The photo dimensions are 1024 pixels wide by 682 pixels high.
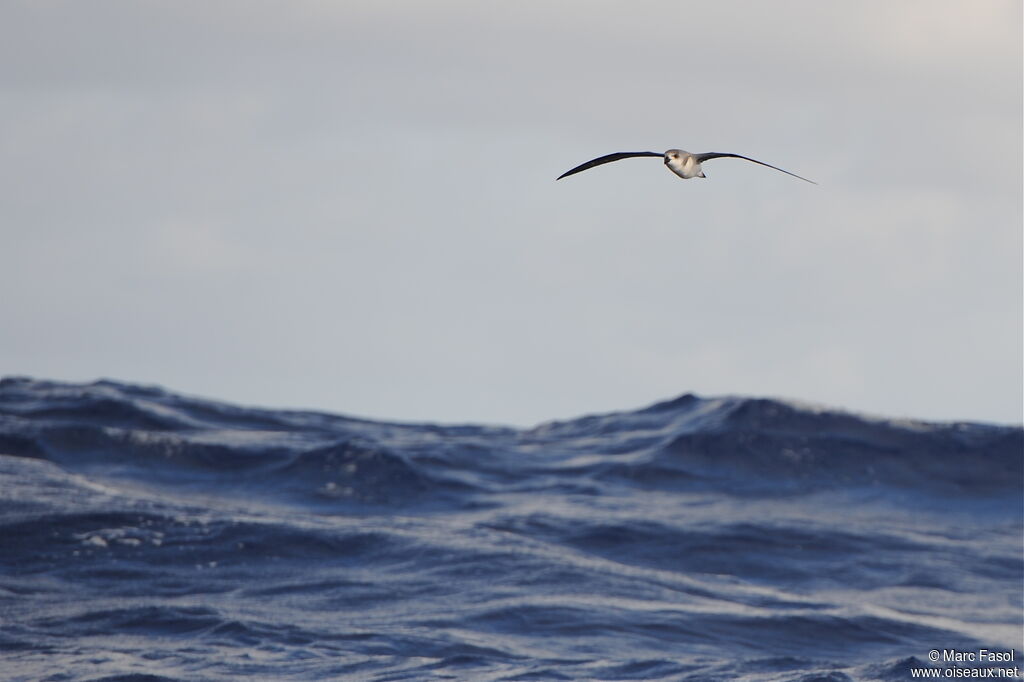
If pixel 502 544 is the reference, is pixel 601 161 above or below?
above

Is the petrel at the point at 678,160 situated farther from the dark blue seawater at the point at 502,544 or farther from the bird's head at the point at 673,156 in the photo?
the dark blue seawater at the point at 502,544

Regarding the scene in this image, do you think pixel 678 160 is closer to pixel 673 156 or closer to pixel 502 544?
pixel 673 156

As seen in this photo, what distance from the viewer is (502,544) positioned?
3394cm

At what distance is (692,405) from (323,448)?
14597mm

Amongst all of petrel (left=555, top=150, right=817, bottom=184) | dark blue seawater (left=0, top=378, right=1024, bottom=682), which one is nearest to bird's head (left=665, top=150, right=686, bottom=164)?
petrel (left=555, top=150, right=817, bottom=184)

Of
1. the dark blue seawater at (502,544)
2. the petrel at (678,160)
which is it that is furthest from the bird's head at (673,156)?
the dark blue seawater at (502,544)

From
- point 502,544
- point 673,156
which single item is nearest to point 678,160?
point 673,156

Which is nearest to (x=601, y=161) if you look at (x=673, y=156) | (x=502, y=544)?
(x=673, y=156)

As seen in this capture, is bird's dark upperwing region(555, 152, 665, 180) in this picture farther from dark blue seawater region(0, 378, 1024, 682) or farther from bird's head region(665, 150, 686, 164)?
dark blue seawater region(0, 378, 1024, 682)

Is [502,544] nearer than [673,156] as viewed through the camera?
No

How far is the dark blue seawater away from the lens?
26719 mm

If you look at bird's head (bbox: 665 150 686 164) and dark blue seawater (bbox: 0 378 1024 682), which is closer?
bird's head (bbox: 665 150 686 164)

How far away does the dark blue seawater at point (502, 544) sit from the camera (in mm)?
26719

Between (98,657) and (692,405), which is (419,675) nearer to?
(98,657)
